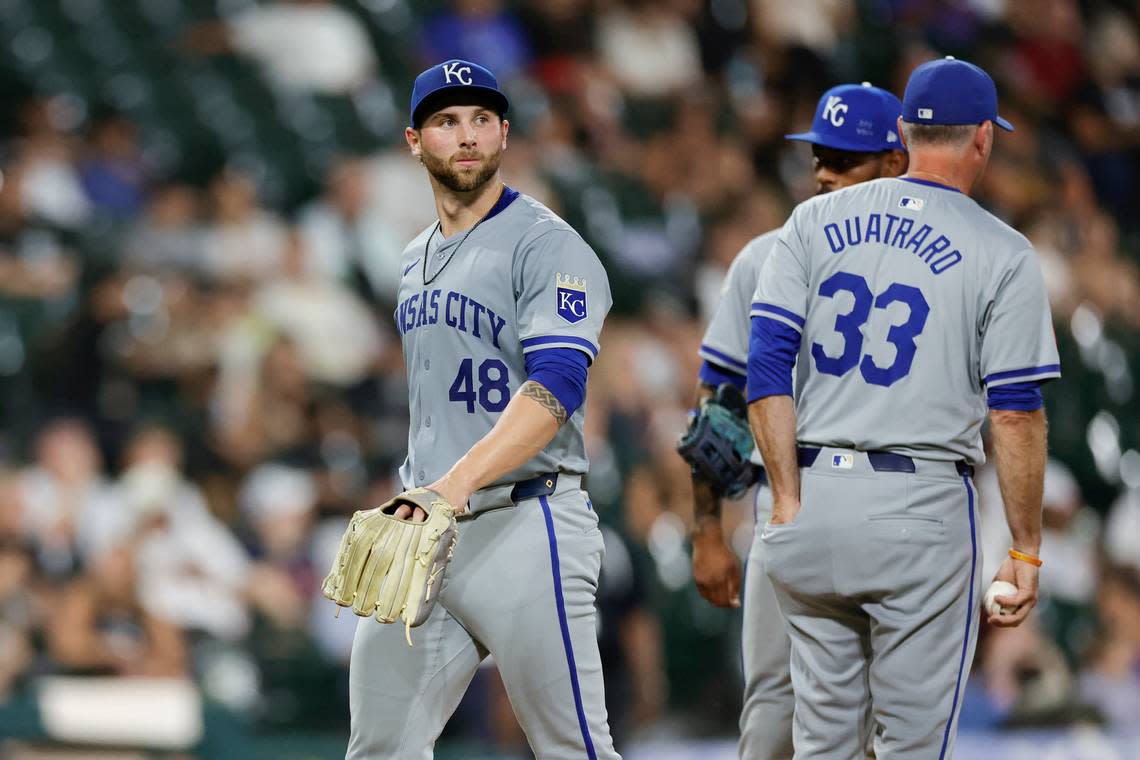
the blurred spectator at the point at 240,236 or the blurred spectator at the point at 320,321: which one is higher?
the blurred spectator at the point at 240,236

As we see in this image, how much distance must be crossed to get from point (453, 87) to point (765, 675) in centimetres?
158

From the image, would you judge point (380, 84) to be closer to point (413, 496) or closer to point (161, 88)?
point (161, 88)

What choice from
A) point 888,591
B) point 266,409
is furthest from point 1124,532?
point 888,591

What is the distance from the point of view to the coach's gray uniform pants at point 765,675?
11.9ft

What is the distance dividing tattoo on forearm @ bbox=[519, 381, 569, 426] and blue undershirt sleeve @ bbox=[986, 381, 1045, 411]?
3.00 ft

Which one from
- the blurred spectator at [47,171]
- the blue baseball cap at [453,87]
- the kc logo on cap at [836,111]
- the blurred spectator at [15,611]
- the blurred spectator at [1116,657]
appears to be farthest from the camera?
the blurred spectator at [47,171]

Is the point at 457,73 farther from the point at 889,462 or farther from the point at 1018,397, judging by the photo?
the point at 1018,397

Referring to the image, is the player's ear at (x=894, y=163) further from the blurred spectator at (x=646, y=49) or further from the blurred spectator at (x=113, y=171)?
the blurred spectator at (x=646, y=49)

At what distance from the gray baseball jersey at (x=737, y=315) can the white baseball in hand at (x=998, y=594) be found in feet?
3.05

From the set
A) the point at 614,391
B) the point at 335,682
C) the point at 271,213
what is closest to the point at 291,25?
the point at 271,213

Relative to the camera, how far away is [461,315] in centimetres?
304

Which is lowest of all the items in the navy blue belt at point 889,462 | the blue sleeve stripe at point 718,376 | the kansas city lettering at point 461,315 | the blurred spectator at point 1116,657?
the blurred spectator at point 1116,657

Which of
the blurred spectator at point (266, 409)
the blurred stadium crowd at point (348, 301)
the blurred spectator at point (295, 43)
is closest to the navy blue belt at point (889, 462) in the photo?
the blurred stadium crowd at point (348, 301)

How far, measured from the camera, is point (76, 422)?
6.29 metres
